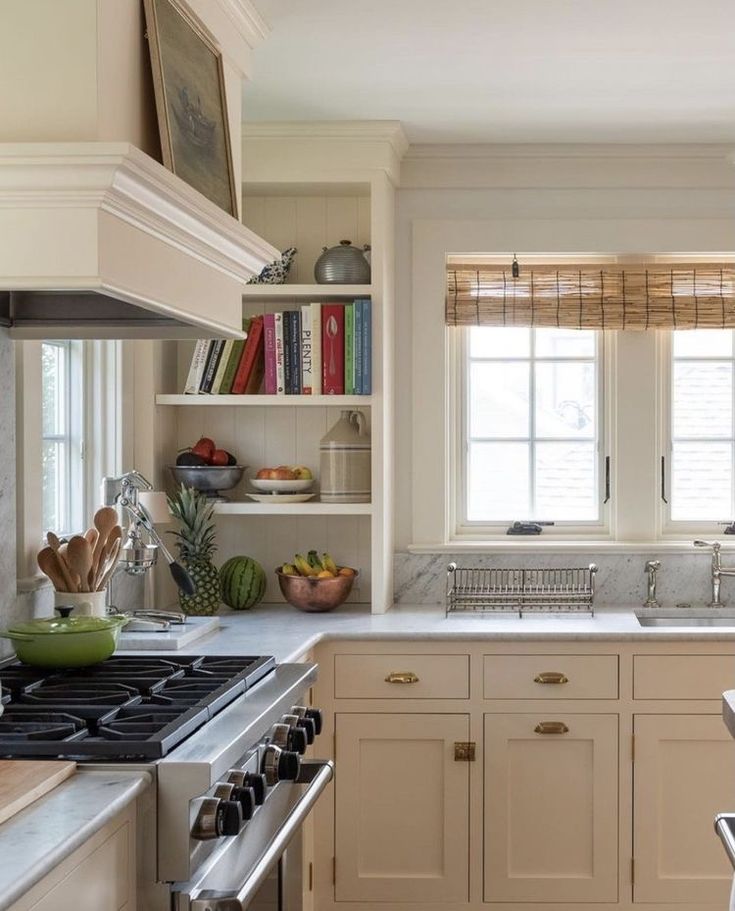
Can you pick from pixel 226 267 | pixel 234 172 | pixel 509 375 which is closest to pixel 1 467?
pixel 226 267

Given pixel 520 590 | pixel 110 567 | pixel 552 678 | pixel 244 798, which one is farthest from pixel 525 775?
pixel 244 798

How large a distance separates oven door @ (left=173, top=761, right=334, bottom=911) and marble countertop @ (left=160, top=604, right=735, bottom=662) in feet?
2.21

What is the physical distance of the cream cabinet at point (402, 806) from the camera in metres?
3.67

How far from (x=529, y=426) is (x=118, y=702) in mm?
2420

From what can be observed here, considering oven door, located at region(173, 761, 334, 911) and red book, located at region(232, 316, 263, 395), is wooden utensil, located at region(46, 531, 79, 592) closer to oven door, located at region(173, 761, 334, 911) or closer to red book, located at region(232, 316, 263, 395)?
oven door, located at region(173, 761, 334, 911)

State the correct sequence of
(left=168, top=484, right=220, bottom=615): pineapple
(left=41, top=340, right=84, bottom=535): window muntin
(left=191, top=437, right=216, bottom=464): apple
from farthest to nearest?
(left=191, top=437, right=216, bottom=464): apple < (left=168, top=484, right=220, bottom=615): pineapple < (left=41, top=340, right=84, bottom=535): window muntin

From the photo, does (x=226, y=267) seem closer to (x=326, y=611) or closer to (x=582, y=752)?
(x=326, y=611)

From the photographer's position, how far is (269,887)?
246 cm

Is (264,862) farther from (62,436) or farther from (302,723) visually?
(62,436)

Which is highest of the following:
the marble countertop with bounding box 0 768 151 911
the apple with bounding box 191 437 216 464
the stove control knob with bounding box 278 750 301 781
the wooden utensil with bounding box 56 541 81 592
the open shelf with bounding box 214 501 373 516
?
the apple with bounding box 191 437 216 464

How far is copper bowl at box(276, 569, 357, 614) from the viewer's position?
3928mm

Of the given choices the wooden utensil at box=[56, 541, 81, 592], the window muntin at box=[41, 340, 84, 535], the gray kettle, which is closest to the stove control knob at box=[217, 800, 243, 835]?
the wooden utensil at box=[56, 541, 81, 592]

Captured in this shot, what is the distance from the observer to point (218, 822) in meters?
1.95

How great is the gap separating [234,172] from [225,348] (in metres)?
1.23
